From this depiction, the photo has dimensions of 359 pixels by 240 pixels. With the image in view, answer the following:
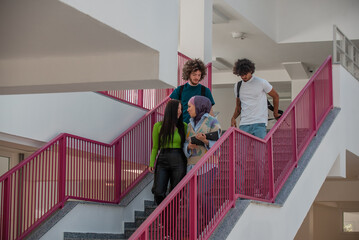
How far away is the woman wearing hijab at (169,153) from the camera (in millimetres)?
8023

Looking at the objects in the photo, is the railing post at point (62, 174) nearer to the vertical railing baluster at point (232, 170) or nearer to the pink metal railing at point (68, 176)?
the pink metal railing at point (68, 176)

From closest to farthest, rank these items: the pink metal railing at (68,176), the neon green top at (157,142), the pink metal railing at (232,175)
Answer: the pink metal railing at (232,175) < the neon green top at (157,142) < the pink metal railing at (68,176)

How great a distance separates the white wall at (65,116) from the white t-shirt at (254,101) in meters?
2.45

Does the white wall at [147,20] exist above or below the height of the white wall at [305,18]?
below

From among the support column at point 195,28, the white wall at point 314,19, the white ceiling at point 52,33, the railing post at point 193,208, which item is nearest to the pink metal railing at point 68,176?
the railing post at point 193,208

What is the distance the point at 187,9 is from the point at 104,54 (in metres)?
7.90

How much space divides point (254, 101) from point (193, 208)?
2913 millimetres

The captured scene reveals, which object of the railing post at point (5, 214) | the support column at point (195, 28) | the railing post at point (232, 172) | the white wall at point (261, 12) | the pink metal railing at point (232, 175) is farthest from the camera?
the white wall at point (261, 12)

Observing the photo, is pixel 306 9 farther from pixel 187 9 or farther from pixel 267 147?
pixel 267 147

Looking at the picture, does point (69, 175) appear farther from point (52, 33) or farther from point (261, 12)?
point (261, 12)

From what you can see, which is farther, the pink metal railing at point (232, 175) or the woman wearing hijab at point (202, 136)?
the woman wearing hijab at point (202, 136)

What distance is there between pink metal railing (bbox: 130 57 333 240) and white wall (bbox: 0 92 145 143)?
2.20 m

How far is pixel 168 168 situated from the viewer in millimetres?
8078

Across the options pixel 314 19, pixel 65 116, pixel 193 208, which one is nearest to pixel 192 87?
pixel 65 116
